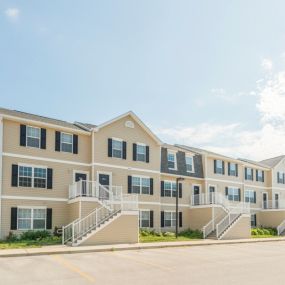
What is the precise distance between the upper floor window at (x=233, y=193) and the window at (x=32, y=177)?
19503mm

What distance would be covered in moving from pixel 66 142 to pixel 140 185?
697 centimetres

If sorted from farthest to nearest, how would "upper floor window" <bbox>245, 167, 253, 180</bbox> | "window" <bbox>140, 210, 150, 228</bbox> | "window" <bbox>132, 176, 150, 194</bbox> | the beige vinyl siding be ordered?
"upper floor window" <bbox>245, 167, 253, 180</bbox> < "window" <bbox>140, 210, 150, 228</bbox> < "window" <bbox>132, 176, 150, 194</bbox> < the beige vinyl siding

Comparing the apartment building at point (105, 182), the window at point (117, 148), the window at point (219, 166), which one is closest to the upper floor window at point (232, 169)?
the apartment building at point (105, 182)

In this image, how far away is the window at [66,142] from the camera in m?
27.0

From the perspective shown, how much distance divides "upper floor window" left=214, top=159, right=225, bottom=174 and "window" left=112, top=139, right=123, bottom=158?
38.5 feet

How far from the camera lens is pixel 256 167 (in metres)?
42.6

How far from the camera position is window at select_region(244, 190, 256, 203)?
1612 inches

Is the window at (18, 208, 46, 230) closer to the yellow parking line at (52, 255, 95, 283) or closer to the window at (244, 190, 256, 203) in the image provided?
the yellow parking line at (52, 255, 95, 283)

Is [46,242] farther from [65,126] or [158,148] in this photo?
[158,148]

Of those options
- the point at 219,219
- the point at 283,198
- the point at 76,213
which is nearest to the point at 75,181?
the point at 76,213

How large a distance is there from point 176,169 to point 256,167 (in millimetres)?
12328

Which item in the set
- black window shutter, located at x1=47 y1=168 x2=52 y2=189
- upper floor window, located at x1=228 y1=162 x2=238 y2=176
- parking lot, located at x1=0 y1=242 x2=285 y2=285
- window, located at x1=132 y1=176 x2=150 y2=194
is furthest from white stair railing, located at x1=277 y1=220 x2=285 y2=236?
black window shutter, located at x1=47 y1=168 x2=52 y2=189

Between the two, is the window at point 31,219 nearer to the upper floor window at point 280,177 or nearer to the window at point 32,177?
the window at point 32,177

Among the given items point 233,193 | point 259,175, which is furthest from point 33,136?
point 259,175
